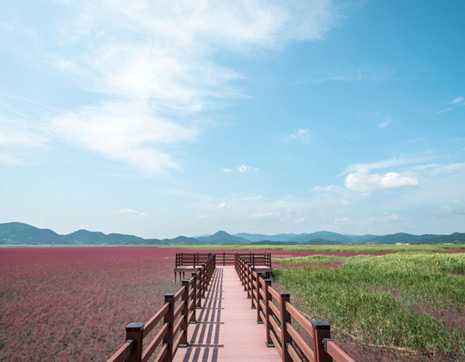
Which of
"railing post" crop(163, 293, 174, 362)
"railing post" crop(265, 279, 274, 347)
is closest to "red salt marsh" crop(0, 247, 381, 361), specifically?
"railing post" crop(163, 293, 174, 362)

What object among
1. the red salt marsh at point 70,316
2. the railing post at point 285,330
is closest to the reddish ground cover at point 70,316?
the red salt marsh at point 70,316

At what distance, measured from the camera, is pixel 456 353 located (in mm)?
6109

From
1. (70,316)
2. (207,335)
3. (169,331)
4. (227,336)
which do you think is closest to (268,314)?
(227,336)

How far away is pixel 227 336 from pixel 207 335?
0.47 m

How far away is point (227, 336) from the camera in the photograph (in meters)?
6.48

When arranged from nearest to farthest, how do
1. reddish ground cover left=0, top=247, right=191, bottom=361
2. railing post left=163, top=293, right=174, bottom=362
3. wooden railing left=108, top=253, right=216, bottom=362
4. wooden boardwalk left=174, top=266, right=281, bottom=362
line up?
wooden railing left=108, top=253, right=216, bottom=362, railing post left=163, top=293, right=174, bottom=362, wooden boardwalk left=174, top=266, right=281, bottom=362, reddish ground cover left=0, top=247, right=191, bottom=361

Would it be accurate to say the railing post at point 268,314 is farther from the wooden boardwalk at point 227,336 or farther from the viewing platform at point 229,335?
the wooden boardwalk at point 227,336

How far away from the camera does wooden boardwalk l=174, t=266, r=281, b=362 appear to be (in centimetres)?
530

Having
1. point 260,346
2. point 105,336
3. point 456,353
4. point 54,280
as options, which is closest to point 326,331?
point 260,346

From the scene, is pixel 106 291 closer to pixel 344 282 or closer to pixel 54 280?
pixel 54 280

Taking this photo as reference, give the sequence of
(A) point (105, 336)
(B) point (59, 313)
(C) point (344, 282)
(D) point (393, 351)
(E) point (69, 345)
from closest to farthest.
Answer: (D) point (393, 351)
(E) point (69, 345)
(A) point (105, 336)
(B) point (59, 313)
(C) point (344, 282)

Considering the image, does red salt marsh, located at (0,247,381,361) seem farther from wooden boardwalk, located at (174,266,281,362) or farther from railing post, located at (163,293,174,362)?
railing post, located at (163,293,174,362)

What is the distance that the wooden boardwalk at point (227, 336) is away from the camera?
5297mm

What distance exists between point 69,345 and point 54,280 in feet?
48.5
